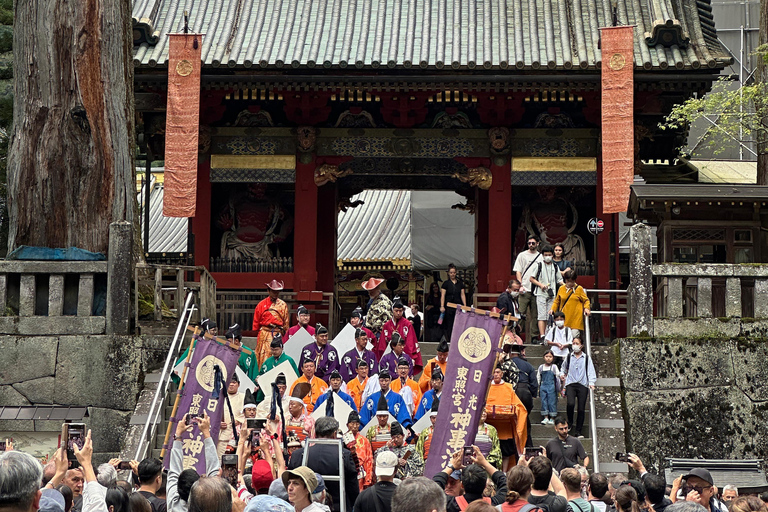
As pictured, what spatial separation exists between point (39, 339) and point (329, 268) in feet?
27.0

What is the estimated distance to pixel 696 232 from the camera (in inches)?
686

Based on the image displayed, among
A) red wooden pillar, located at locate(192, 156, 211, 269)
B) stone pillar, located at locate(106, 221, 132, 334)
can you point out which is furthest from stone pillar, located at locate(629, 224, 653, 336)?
red wooden pillar, located at locate(192, 156, 211, 269)

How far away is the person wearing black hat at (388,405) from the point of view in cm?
1221

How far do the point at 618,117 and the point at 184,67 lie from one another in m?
6.65

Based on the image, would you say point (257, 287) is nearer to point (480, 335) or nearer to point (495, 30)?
point (495, 30)

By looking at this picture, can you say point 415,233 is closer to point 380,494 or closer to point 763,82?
point 763,82

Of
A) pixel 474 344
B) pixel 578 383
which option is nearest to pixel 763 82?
pixel 578 383

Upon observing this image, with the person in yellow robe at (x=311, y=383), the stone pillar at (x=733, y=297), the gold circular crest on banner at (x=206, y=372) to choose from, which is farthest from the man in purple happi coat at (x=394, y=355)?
the stone pillar at (x=733, y=297)

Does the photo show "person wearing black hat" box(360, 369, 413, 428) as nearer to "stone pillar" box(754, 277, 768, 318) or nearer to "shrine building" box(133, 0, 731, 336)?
"stone pillar" box(754, 277, 768, 318)

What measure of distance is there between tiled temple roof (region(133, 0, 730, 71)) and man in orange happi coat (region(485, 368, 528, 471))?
24.4 ft

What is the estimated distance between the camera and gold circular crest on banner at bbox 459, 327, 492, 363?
11.0 metres

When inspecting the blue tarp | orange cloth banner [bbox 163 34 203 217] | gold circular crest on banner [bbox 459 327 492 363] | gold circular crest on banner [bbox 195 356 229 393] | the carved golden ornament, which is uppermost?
the carved golden ornament

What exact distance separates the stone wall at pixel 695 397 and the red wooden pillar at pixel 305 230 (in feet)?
23.0

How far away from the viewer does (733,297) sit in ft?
43.8
